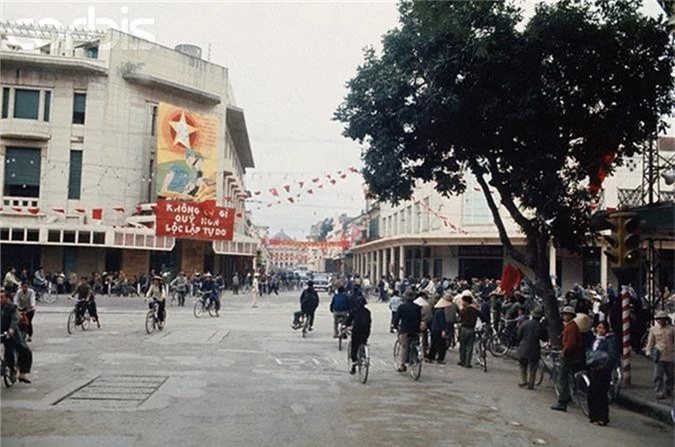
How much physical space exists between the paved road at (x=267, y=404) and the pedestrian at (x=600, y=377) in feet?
0.83

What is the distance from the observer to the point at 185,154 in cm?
4341

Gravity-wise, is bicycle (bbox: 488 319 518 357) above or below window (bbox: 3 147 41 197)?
below

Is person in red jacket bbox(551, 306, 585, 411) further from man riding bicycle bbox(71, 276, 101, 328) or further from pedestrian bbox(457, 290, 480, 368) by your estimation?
man riding bicycle bbox(71, 276, 101, 328)

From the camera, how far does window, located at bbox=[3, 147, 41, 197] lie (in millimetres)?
39812

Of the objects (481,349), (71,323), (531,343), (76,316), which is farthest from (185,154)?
(531,343)

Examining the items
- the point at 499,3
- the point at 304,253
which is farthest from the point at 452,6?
the point at 304,253

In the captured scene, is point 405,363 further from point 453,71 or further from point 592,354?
point 453,71

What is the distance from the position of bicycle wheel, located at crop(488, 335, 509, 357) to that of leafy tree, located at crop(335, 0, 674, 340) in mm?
2206

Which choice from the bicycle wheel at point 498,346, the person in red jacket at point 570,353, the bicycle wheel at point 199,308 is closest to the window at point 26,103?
the bicycle wheel at point 199,308

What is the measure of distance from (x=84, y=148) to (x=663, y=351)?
36333mm

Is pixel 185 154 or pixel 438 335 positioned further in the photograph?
pixel 185 154

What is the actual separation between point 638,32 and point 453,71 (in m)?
3.77

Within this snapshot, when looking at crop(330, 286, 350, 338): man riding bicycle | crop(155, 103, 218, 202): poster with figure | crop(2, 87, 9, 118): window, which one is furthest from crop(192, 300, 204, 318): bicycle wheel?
crop(2, 87, 9, 118): window

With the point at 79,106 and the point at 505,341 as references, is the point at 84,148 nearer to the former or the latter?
the point at 79,106
